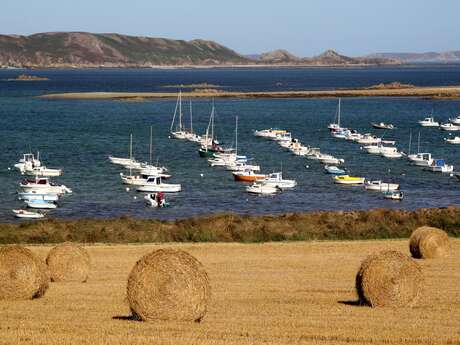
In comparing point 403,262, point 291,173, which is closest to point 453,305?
point 403,262

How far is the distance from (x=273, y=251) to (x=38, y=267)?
14.5 metres

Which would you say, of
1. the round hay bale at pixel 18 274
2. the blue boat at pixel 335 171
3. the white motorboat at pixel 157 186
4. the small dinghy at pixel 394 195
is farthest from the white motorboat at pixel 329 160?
the round hay bale at pixel 18 274

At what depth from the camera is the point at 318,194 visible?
226ft

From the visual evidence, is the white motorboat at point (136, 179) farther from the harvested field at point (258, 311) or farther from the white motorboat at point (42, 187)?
the harvested field at point (258, 311)

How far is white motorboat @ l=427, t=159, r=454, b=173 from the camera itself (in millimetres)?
80938

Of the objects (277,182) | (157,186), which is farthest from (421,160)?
(157,186)

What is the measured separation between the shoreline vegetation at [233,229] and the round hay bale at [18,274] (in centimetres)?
1735

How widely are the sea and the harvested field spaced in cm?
2828

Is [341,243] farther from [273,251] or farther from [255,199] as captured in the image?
[255,199]

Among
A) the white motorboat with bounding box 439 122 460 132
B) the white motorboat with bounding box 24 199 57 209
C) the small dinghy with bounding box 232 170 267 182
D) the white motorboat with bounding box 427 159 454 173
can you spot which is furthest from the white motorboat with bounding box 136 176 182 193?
the white motorboat with bounding box 439 122 460 132

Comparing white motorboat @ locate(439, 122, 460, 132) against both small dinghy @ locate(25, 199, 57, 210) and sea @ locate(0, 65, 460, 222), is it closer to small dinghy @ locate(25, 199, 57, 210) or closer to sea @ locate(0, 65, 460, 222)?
sea @ locate(0, 65, 460, 222)

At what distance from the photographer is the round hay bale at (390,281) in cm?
2220

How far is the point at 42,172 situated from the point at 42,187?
902cm

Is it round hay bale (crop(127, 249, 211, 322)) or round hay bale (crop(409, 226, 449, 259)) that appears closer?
round hay bale (crop(127, 249, 211, 322))
